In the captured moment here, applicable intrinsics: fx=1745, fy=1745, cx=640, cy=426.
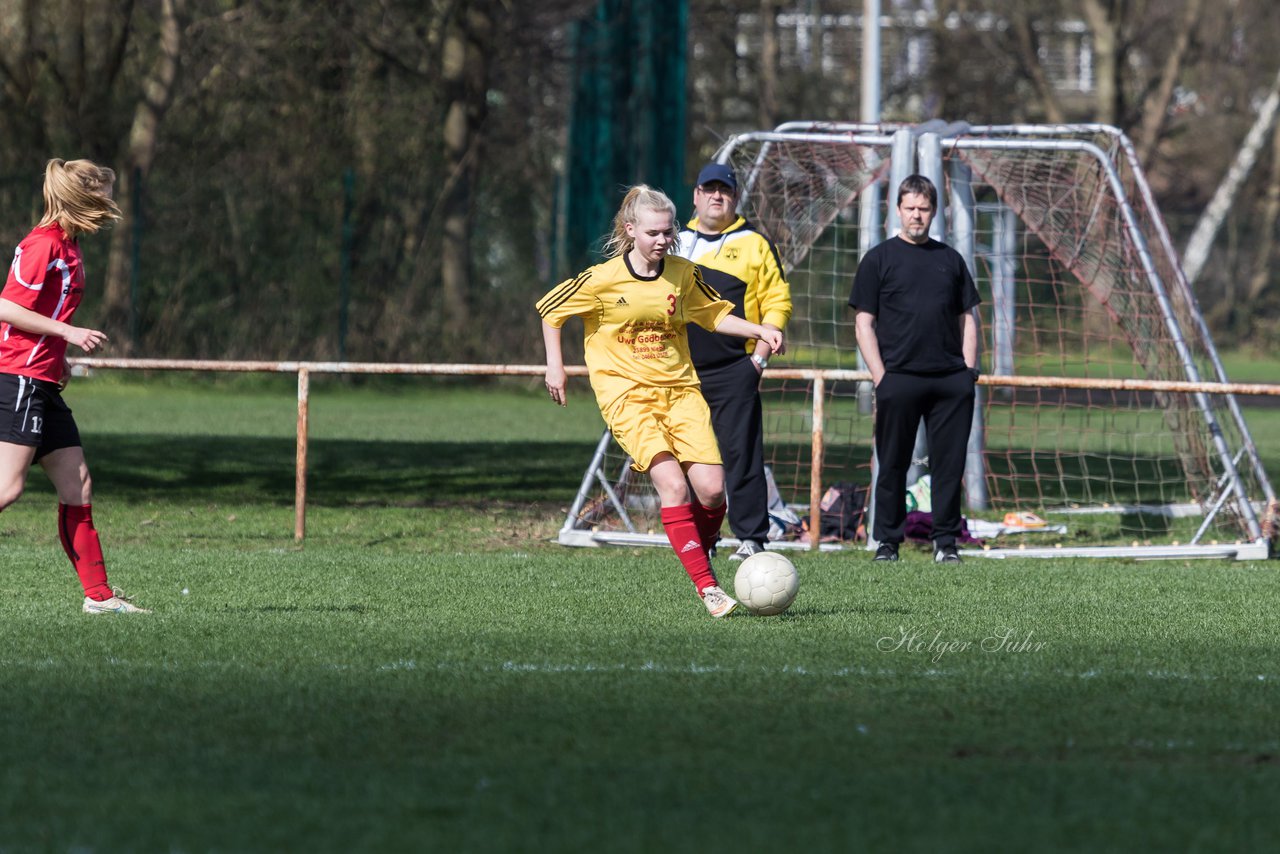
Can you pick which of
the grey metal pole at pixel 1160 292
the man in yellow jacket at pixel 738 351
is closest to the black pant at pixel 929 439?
the man in yellow jacket at pixel 738 351

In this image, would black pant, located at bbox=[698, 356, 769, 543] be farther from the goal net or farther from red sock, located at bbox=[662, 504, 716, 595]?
red sock, located at bbox=[662, 504, 716, 595]

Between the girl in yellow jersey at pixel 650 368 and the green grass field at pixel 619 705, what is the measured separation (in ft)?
1.71

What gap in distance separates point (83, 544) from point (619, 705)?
2.83 meters

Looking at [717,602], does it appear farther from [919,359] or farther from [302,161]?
[302,161]

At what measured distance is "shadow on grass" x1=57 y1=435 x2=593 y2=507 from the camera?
13.1m

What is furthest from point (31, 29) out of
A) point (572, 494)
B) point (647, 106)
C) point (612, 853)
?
point (612, 853)

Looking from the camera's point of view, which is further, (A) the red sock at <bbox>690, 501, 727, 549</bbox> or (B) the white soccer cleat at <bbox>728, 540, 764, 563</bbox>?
(B) the white soccer cleat at <bbox>728, 540, 764, 563</bbox>

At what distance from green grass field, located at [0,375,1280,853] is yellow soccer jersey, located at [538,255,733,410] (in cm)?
104

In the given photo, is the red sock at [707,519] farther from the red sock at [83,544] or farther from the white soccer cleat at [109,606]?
the red sock at [83,544]

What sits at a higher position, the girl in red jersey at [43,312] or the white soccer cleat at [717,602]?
the girl in red jersey at [43,312]

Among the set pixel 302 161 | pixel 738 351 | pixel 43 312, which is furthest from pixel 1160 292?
pixel 302 161

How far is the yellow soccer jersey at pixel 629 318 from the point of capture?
24.5ft

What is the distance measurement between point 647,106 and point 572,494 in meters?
15.2

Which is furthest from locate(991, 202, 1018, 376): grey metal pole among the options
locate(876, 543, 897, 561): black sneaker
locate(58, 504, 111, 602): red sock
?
locate(58, 504, 111, 602): red sock
